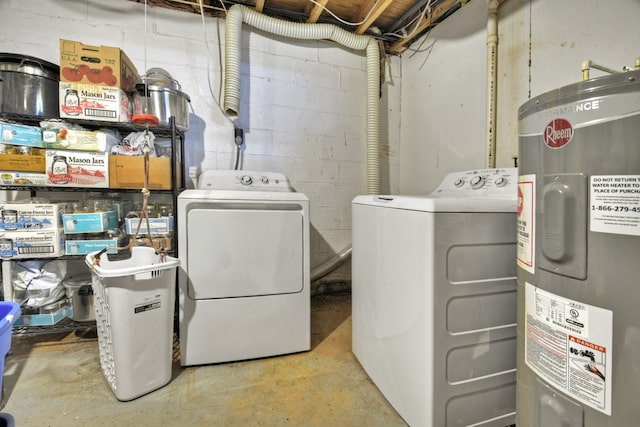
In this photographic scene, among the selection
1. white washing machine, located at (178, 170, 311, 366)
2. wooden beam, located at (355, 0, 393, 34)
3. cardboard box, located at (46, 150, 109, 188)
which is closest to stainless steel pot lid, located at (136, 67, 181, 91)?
cardboard box, located at (46, 150, 109, 188)

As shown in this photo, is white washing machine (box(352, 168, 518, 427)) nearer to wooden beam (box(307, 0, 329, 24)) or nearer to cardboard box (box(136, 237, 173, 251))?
cardboard box (box(136, 237, 173, 251))

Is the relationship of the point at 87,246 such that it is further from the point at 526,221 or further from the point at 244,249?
the point at 526,221

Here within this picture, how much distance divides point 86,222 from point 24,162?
444mm

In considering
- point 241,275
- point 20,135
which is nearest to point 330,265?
point 241,275

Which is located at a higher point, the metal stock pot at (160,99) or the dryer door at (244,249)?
the metal stock pot at (160,99)

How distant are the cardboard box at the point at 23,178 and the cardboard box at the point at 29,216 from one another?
0.39ft

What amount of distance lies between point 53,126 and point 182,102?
0.69 meters

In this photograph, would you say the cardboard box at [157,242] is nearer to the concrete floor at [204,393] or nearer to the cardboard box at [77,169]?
the cardboard box at [77,169]

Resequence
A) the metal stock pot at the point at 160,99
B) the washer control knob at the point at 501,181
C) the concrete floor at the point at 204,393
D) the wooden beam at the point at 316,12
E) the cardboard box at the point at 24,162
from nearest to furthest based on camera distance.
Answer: the concrete floor at the point at 204,393 → the washer control knob at the point at 501,181 → the cardboard box at the point at 24,162 → the metal stock pot at the point at 160,99 → the wooden beam at the point at 316,12

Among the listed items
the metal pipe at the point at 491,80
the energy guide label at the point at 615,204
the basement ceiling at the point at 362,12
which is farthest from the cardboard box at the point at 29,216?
the metal pipe at the point at 491,80

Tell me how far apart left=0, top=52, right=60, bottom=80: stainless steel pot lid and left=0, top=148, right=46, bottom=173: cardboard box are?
1.40 feet

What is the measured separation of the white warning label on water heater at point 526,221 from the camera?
735 mm

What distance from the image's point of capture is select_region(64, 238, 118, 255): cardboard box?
1.61 m

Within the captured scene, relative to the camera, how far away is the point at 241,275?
1548mm
